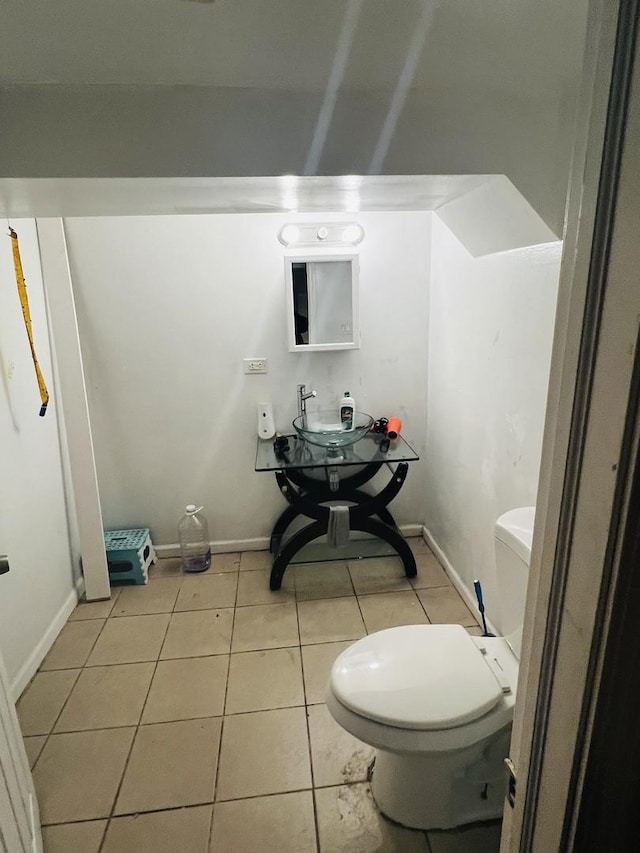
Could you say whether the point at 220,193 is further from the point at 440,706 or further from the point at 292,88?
the point at 440,706

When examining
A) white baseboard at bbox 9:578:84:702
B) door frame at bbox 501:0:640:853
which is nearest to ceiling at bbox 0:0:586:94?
door frame at bbox 501:0:640:853

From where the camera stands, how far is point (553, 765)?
556 mm

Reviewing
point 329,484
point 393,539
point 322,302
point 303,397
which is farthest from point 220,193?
point 393,539

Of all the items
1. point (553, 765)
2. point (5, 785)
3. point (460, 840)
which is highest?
point (553, 765)

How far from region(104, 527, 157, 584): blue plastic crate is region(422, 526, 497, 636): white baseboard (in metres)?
1.51

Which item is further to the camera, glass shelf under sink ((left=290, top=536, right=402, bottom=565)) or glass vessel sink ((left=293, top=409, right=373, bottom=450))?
glass shelf under sink ((left=290, top=536, right=402, bottom=565))

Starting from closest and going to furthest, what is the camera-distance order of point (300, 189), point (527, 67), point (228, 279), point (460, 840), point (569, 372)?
point (569, 372) → point (527, 67) → point (300, 189) → point (460, 840) → point (228, 279)

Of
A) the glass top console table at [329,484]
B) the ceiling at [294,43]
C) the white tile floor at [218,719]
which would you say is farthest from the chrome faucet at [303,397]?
the ceiling at [294,43]

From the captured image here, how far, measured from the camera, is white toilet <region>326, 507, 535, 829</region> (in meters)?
1.12

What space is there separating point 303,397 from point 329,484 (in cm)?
46

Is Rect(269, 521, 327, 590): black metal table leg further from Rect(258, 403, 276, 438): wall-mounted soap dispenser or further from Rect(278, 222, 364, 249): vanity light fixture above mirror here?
Rect(278, 222, 364, 249): vanity light fixture above mirror

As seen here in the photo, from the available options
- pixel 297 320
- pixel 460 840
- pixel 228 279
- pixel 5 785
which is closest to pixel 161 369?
pixel 228 279

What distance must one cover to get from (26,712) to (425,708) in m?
1.44

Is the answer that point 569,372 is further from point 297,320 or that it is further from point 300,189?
point 297,320
